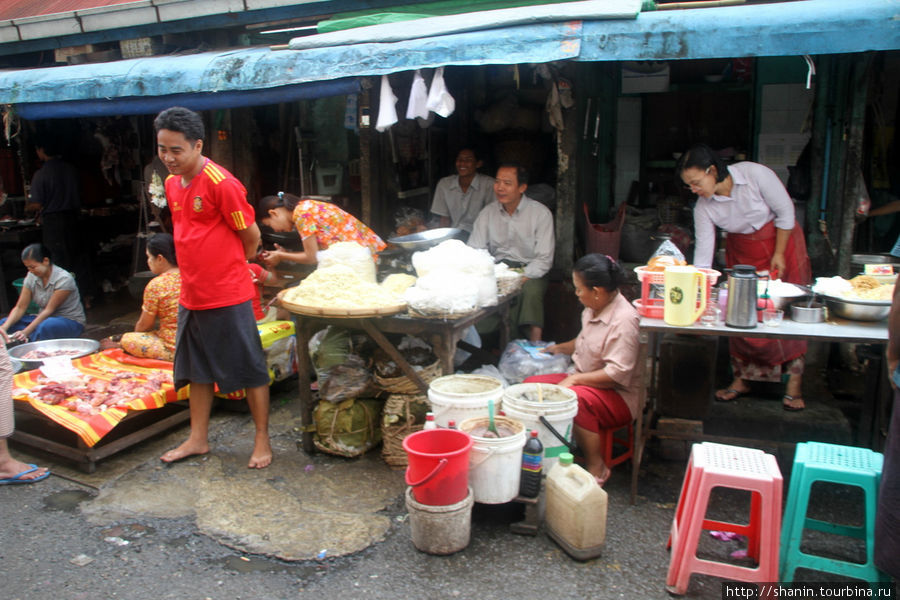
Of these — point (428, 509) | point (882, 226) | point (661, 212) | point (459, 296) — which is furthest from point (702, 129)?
point (428, 509)

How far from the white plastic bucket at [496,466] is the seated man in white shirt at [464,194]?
12.9 feet

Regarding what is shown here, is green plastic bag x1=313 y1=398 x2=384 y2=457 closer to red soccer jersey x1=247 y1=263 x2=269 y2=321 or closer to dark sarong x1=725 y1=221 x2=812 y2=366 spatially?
red soccer jersey x1=247 y1=263 x2=269 y2=321

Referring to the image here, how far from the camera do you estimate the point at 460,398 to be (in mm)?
3848

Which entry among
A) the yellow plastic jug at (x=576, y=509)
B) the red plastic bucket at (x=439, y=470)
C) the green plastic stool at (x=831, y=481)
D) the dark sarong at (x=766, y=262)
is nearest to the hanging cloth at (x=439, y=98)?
the dark sarong at (x=766, y=262)

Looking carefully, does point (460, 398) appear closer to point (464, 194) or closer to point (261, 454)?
point (261, 454)

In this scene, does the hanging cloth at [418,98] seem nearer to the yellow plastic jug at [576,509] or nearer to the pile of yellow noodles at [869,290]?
the yellow plastic jug at [576,509]

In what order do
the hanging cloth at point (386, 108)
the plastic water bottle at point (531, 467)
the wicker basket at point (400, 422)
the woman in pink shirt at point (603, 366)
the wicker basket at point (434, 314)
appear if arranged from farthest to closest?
the hanging cloth at point (386, 108) < the wicker basket at point (400, 422) < the wicker basket at point (434, 314) < the woman in pink shirt at point (603, 366) < the plastic water bottle at point (531, 467)

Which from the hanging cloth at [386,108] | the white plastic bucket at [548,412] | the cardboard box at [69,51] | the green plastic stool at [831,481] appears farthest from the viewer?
the cardboard box at [69,51]

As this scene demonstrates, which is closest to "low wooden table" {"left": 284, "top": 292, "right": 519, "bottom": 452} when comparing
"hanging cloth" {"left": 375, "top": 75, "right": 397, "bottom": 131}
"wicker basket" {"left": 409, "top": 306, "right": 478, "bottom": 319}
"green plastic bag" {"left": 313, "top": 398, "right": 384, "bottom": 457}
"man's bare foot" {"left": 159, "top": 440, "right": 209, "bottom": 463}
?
"wicker basket" {"left": 409, "top": 306, "right": 478, "bottom": 319}

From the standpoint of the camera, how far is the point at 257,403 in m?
4.58

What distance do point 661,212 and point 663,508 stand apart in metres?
4.14

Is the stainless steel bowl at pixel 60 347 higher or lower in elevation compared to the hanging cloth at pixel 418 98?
lower

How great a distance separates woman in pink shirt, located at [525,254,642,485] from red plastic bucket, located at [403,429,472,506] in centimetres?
92

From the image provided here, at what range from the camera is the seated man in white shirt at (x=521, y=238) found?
602 centimetres
